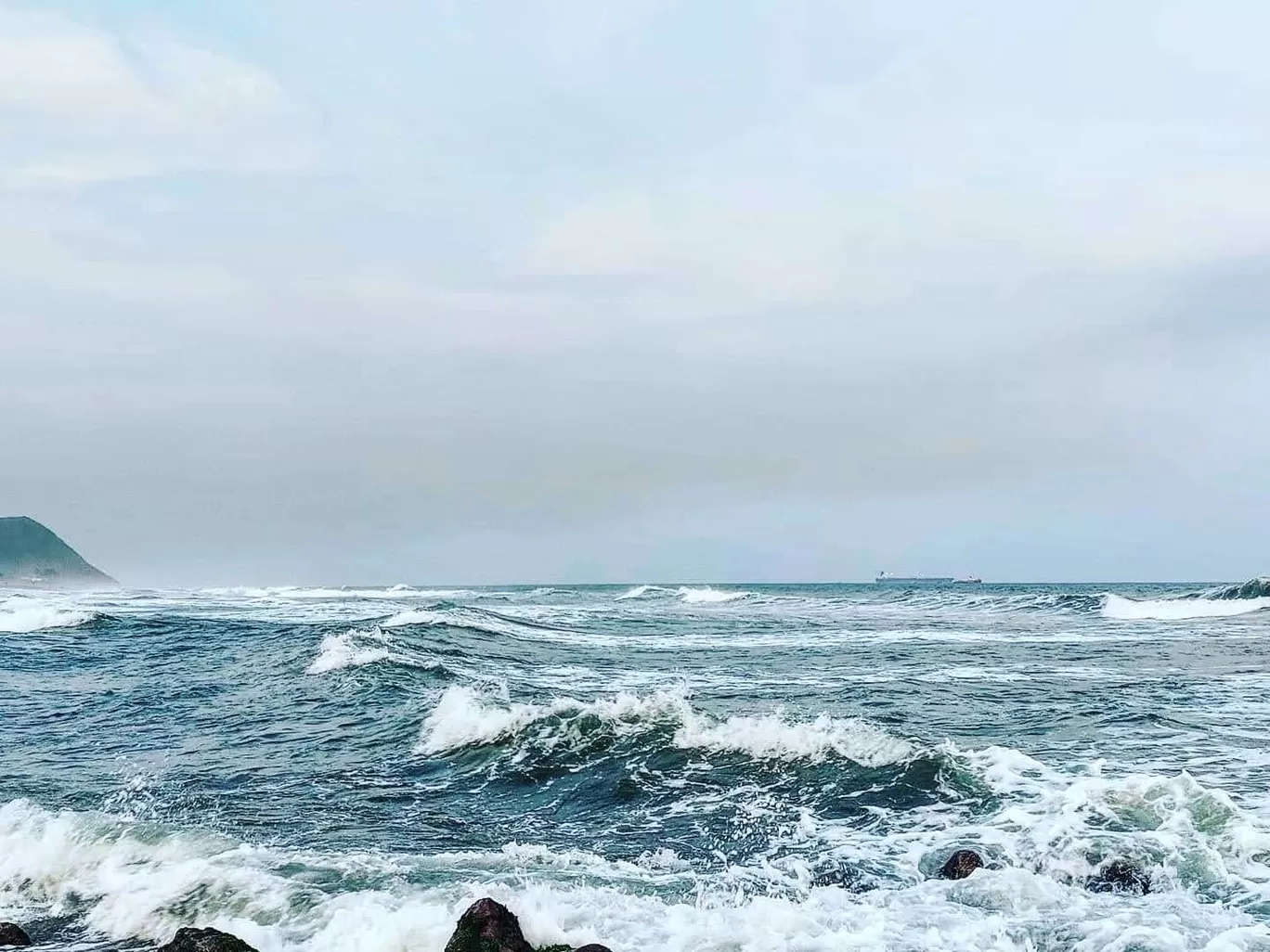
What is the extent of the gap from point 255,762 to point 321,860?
5959mm

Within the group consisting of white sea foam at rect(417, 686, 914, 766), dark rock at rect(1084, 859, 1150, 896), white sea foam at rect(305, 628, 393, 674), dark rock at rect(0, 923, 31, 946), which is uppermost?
white sea foam at rect(305, 628, 393, 674)

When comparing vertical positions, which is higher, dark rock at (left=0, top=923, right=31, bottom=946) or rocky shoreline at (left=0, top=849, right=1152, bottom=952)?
rocky shoreline at (left=0, top=849, right=1152, bottom=952)

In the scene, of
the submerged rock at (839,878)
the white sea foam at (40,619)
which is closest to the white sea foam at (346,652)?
the white sea foam at (40,619)

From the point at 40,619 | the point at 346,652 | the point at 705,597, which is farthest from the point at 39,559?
the point at 346,652

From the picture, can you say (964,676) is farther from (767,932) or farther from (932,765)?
(767,932)

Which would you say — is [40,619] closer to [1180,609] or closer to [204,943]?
[204,943]

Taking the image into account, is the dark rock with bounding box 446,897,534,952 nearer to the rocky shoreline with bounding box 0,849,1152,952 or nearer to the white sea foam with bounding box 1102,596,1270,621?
the rocky shoreline with bounding box 0,849,1152,952

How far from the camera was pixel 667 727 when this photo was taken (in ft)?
56.1

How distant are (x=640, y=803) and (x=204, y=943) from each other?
6659 millimetres

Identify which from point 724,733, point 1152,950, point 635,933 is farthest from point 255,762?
point 1152,950

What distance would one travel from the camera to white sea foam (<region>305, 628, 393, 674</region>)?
86.5ft

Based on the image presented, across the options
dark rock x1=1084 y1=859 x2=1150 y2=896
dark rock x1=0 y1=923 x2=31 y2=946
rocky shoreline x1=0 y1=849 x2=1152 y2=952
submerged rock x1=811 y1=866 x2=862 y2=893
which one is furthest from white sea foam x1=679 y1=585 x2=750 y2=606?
rocky shoreline x1=0 y1=849 x2=1152 y2=952

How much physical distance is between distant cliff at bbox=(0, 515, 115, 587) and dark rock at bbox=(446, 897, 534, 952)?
186m

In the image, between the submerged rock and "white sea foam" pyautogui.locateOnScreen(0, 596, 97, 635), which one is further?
"white sea foam" pyautogui.locateOnScreen(0, 596, 97, 635)
